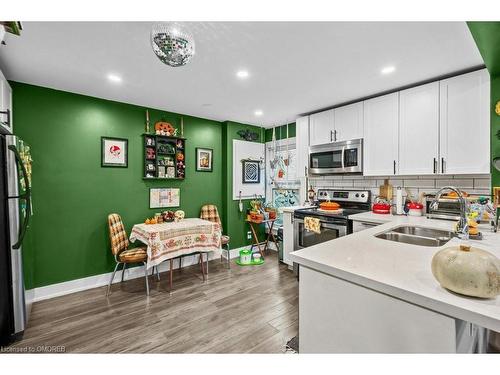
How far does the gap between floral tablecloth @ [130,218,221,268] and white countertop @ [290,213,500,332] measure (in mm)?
1969

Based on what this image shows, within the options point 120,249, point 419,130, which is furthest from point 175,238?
point 419,130

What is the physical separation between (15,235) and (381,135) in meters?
3.67

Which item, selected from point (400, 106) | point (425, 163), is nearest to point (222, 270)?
point (425, 163)

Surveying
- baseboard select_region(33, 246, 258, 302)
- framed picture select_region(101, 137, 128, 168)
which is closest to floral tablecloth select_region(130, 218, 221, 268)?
baseboard select_region(33, 246, 258, 302)

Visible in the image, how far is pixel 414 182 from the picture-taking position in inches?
111

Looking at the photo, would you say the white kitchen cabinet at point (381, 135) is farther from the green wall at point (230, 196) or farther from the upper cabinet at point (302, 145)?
the green wall at point (230, 196)

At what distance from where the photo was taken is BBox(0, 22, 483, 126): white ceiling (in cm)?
163

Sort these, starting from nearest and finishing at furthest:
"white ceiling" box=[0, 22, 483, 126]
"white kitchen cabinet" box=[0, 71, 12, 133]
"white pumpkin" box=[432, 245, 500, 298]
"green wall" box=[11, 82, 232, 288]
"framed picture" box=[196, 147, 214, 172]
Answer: "white pumpkin" box=[432, 245, 500, 298]
"white ceiling" box=[0, 22, 483, 126]
"white kitchen cabinet" box=[0, 71, 12, 133]
"green wall" box=[11, 82, 232, 288]
"framed picture" box=[196, 147, 214, 172]

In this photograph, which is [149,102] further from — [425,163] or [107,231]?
[425,163]

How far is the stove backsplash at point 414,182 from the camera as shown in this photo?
239cm

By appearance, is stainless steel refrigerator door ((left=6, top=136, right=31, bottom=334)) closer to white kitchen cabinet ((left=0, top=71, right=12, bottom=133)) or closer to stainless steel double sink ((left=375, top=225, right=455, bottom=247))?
white kitchen cabinet ((left=0, top=71, right=12, bottom=133))

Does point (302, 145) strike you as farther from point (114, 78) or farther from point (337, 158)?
point (114, 78)

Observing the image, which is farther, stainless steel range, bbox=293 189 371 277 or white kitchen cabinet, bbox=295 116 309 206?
white kitchen cabinet, bbox=295 116 309 206
